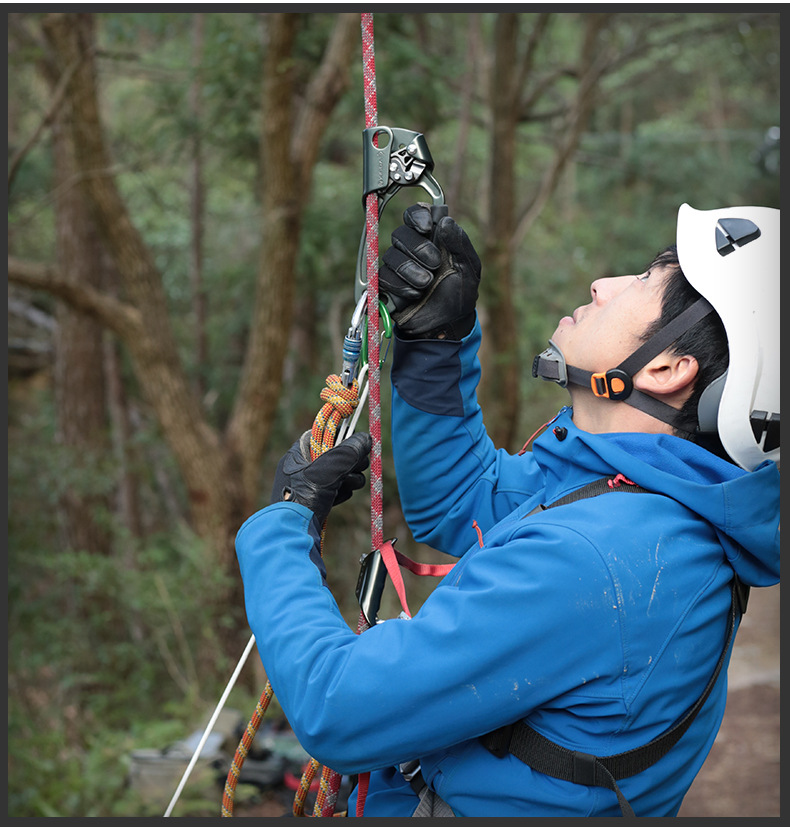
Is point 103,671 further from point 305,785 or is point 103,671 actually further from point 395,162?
point 395,162

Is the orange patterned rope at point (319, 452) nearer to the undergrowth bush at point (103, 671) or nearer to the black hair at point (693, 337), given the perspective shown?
→ the black hair at point (693, 337)

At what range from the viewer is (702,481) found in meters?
1.59

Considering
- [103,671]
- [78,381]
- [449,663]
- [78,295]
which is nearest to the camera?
[449,663]

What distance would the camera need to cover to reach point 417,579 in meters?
7.55

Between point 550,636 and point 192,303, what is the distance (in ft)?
33.4

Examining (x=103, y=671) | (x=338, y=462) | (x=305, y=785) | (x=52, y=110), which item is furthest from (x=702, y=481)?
(x=103, y=671)

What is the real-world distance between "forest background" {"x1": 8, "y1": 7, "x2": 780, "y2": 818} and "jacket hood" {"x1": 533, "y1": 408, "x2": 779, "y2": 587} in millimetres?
3168

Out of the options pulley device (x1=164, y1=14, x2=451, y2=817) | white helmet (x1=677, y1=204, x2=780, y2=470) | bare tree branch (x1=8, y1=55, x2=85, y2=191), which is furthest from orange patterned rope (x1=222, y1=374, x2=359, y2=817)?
bare tree branch (x1=8, y1=55, x2=85, y2=191)

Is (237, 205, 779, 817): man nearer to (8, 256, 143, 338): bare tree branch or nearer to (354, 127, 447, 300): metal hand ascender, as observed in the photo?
(354, 127, 447, 300): metal hand ascender

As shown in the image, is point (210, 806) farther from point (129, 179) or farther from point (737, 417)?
point (129, 179)

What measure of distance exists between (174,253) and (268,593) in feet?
36.3

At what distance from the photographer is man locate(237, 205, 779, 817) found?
1.35 metres

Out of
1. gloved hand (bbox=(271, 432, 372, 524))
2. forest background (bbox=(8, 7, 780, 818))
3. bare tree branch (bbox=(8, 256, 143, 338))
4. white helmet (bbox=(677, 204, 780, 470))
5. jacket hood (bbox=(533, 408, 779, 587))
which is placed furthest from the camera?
forest background (bbox=(8, 7, 780, 818))

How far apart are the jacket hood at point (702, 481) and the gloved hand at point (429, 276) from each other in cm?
43
